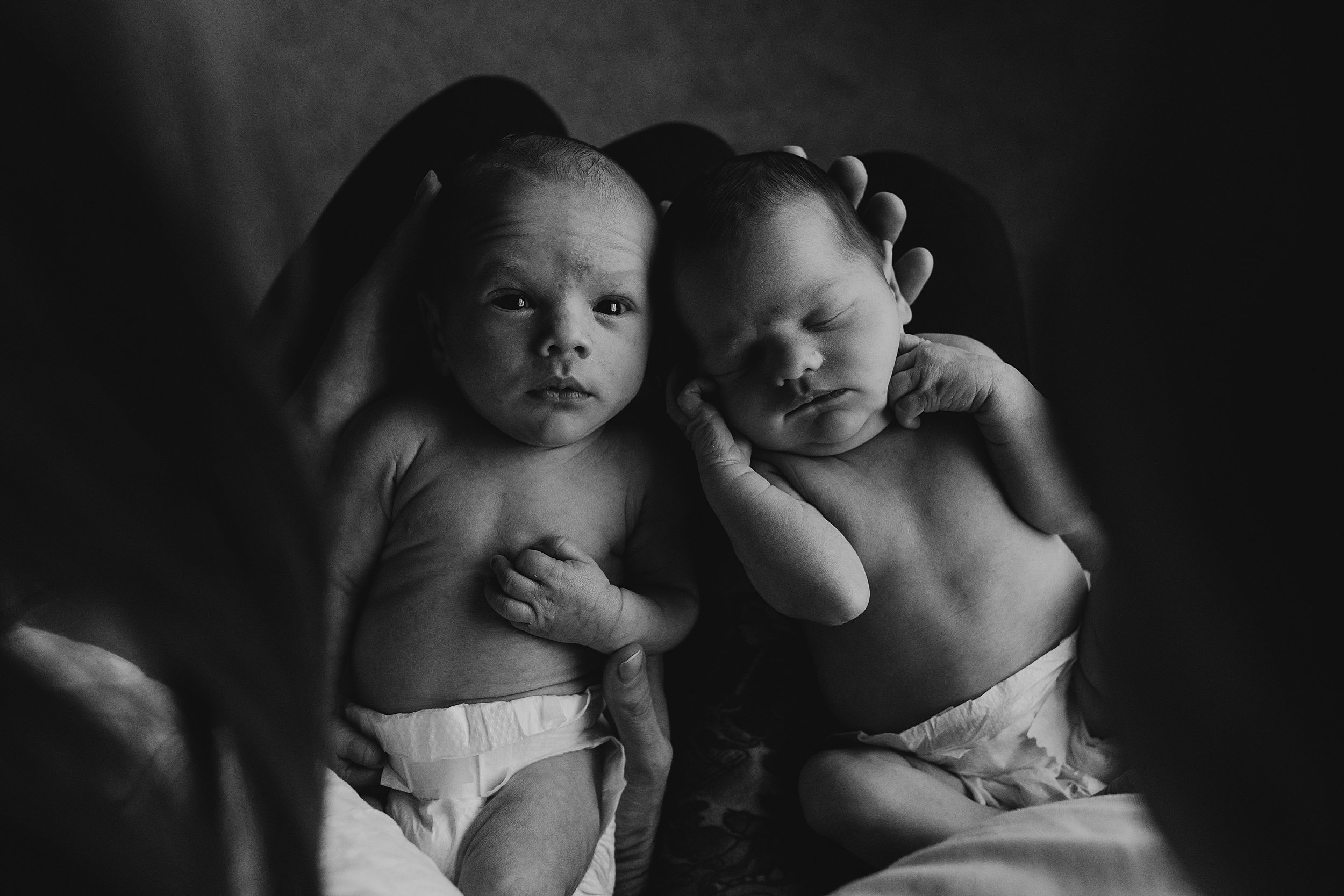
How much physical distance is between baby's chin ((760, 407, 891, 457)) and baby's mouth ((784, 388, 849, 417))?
1 centimetres

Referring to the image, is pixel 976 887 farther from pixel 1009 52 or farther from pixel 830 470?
pixel 1009 52

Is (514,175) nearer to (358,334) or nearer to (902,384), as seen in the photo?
(358,334)

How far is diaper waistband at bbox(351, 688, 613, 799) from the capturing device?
964 mm

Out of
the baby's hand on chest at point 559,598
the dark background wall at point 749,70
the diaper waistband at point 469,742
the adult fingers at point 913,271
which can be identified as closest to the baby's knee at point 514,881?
the diaper waistband at point 469,742

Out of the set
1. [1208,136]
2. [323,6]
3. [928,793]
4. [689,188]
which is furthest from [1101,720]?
[323,6]

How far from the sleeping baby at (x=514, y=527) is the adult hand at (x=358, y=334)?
2 cm

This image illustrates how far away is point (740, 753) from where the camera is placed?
1046mm

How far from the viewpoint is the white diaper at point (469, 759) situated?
95cm

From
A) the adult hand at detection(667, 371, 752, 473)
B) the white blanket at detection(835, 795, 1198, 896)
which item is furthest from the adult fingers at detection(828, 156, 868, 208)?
the white blanket at detection(835, 795, 1198, 896)

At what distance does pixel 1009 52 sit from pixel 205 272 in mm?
2305

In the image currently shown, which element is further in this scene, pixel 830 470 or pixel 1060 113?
pixel 1060 113

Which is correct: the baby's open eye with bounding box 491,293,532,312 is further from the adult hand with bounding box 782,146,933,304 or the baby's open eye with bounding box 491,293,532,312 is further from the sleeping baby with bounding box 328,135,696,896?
the adult hand with bounding box 782,146,933,304

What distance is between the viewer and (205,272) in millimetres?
281

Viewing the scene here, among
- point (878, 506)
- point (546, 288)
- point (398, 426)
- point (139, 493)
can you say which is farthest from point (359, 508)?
point (139, 493)
